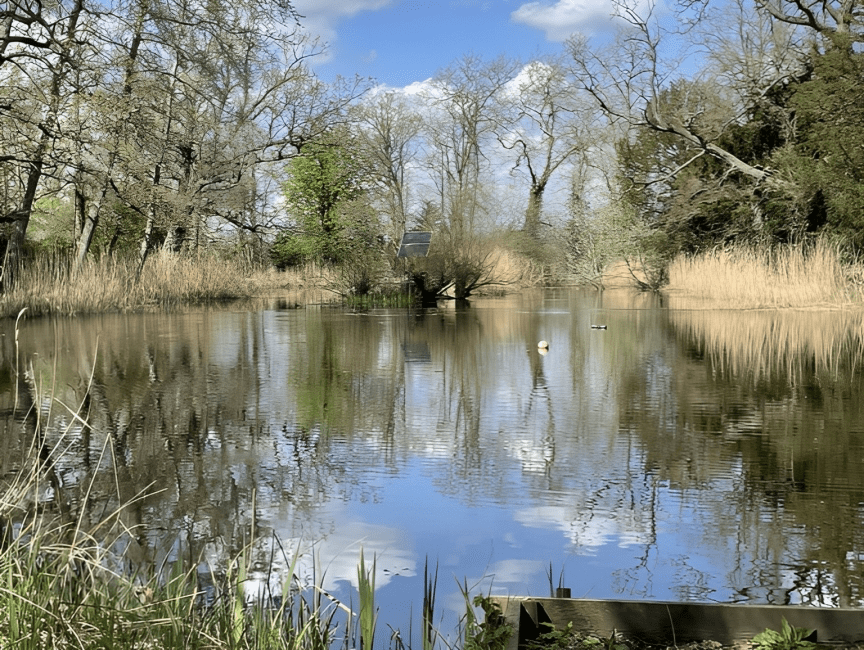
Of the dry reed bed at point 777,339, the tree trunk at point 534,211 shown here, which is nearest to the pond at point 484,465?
the dry reed bed at point 777,339

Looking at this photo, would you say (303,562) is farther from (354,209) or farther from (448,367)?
(354,209)

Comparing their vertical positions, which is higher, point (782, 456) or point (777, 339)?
point (777, 339)

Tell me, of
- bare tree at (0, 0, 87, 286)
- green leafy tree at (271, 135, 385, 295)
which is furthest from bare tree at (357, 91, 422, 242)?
bare tree at (0, 0, 87, 286)

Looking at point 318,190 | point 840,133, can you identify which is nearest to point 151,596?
point 840,133

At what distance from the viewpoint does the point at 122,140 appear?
18469mm

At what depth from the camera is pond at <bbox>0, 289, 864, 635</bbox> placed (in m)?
3.17

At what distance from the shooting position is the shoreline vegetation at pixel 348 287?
1892cm

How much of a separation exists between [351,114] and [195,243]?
7.20 m

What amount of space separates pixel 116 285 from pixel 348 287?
8.08 meters

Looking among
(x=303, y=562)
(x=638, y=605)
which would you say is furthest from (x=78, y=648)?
(x=638, y=605)

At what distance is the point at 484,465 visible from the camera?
193 inches

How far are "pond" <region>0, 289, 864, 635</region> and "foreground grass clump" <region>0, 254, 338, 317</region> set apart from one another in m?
6.32

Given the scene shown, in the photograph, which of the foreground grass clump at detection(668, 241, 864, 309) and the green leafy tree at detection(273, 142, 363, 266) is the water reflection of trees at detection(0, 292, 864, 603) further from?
the green leafy tree at detection(273, 142, 363, 266)

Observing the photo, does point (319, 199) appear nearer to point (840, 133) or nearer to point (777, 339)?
point (840, 133)
